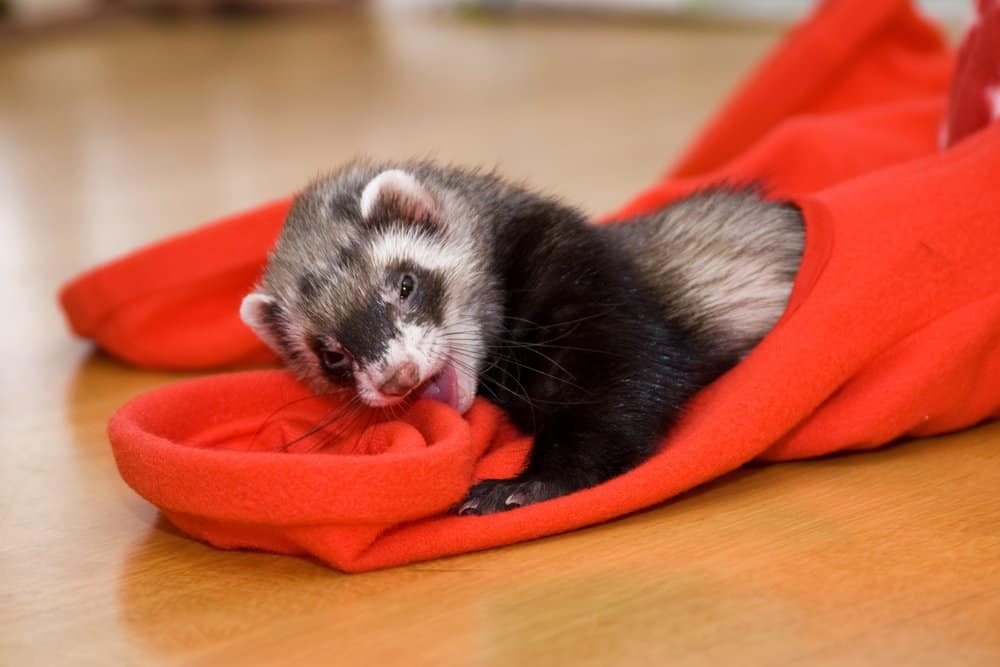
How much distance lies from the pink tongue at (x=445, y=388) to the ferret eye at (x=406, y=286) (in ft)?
0.32

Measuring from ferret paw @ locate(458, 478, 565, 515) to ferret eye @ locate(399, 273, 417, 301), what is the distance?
9.5 inches

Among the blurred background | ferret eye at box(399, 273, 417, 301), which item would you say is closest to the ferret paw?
ferret eye at box(399, 273, 417, 301)

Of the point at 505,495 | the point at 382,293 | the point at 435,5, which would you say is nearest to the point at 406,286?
the point at 382,293

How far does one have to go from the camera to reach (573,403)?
4.75 feet

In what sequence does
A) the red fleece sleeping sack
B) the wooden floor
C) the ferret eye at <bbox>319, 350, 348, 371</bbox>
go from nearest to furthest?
the wooden floor, the red fleece sleeping sack, the ferret eye at <bbox>319, 350, 348, 371</bbox>

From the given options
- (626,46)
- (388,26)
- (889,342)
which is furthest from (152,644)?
(388,26)

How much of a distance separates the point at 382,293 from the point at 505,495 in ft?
0.90

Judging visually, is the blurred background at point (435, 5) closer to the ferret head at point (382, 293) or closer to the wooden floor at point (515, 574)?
the wooden floor at point (515, 574)

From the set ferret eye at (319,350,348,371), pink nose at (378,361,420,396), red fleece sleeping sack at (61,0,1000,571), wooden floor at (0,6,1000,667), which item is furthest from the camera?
ferret eye at (319,350,348,371)

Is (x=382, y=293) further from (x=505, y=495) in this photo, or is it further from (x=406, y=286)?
(x=505, y=495)

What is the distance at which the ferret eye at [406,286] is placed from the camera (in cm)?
149

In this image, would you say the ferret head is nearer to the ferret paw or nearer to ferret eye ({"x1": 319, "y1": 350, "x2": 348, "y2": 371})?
ferret eye ({"x1": 319, "y1": 350, "x2": 348, "y2": 371})

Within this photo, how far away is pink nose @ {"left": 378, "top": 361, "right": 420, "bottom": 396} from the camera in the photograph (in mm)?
1401

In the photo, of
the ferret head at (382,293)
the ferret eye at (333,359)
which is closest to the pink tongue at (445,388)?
the ferret head at (382,293)
